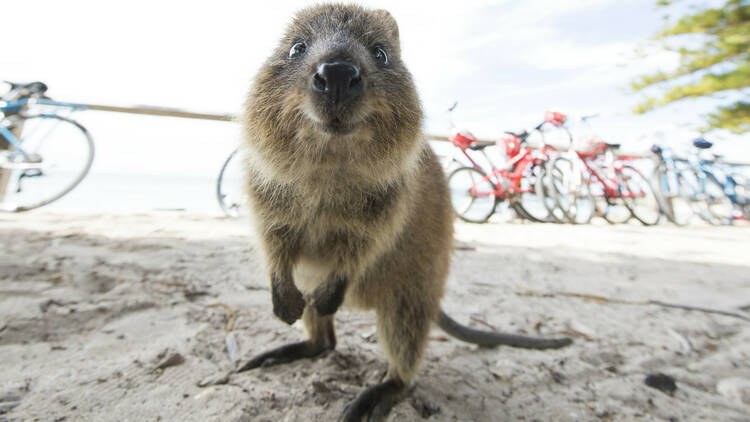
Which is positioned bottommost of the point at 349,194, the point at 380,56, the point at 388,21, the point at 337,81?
the point at 349,194

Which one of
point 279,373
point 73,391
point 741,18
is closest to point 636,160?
point 741,18

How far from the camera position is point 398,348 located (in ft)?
6.49

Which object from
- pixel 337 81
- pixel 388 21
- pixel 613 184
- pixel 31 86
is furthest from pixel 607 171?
pixel 31 86

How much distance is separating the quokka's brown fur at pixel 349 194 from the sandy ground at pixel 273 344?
0.25 m

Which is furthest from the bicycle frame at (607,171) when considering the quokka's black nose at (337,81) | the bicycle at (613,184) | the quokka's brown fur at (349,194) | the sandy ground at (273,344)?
the quokka's black nose at (337,81)

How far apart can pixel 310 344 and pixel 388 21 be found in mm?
1675

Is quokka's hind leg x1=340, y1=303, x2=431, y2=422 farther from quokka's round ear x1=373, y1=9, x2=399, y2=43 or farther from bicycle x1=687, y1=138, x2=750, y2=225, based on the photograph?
bicycle x1=687, y1=138, x2=750, y2=225

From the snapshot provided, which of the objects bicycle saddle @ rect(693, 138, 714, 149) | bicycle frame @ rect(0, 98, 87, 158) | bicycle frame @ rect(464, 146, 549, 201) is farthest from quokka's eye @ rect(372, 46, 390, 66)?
bicycle saddle @ rect(693, 138, 714, 149)

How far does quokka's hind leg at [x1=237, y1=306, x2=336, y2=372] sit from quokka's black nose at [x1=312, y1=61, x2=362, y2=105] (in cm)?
119

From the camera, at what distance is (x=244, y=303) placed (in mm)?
2609

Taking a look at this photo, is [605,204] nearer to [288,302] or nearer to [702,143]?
[702,143]

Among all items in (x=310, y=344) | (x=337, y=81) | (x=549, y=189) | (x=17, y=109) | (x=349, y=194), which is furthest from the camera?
(x=549, y=189)

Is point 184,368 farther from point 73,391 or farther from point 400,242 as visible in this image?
point 400,242

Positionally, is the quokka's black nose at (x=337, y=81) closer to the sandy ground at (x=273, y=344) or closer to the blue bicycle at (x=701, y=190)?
the sandy ground at (x=273, y=344)
